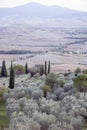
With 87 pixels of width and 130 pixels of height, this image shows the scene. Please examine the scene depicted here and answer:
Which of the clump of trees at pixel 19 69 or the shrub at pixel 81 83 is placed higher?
the shrub at pixel 81 83

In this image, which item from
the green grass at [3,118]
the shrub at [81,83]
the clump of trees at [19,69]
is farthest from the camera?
the clump of trees at [19,69]

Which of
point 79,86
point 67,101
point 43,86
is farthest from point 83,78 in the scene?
point 67,101

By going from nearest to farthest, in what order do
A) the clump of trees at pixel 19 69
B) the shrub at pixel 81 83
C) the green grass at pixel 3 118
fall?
the green grass at pixel 3 118, the shrub at pixel 81 83, the clump of trees at pixel 19 69

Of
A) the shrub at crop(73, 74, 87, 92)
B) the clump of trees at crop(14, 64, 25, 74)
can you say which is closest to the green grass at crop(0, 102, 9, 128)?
the shrub at crop(73, 74, 87, 92)

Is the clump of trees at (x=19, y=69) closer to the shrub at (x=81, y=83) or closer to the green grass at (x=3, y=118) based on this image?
the shrub at (x=81, y=83)

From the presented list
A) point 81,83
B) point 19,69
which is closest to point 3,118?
point 81,83

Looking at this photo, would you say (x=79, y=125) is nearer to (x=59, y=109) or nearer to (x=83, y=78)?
(x=59, y=109)

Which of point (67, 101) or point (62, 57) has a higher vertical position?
point (67, 101)

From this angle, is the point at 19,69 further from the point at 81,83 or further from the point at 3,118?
Result: the point at 3,118

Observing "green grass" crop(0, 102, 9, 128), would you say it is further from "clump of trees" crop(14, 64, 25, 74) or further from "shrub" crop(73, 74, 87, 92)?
"clump of trees" crop(14, 64, 25, 74)

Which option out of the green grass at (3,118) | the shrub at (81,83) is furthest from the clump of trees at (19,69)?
the green grass at (3,118)

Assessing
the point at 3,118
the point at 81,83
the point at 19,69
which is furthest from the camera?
the point at 19,69
